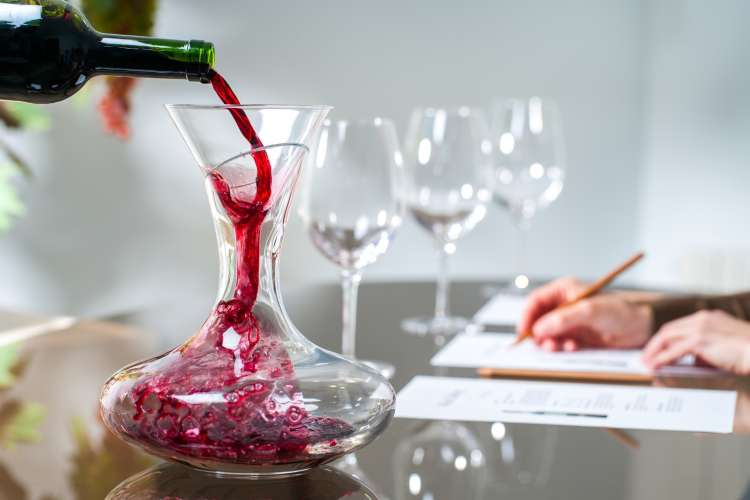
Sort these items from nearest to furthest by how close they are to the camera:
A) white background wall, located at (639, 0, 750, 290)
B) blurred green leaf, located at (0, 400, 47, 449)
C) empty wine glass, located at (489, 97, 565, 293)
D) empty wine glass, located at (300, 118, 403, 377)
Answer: blurred green leaf, located at (0, 400, 47, 449) → empty wine glass, located at (300, 118, 403, 377) → empty wine glass, located at (489, 97, 565, 293) → white background wall, located at (639, 0, 750, 290)

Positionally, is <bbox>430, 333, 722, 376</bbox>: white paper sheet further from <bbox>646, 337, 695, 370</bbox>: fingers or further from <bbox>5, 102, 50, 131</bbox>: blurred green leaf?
<bbox>5, 102, 50, 131</bbox>: blurred green leaf

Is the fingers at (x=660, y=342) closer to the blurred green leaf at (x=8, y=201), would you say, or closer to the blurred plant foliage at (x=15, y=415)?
the blurred plant foliage at (x=15, y=415)

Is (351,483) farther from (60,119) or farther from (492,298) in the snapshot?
(60,119)

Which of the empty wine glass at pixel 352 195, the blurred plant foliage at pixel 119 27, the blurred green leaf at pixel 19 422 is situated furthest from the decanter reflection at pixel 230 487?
the blurred plant foliage at pixel 119 27

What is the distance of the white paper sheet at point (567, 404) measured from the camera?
89 centimetres

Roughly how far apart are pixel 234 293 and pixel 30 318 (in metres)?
0.71

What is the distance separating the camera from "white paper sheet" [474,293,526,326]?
1.45 meters

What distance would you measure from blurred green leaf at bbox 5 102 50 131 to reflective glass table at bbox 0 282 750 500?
231cm

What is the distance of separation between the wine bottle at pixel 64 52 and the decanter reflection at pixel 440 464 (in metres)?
0.29

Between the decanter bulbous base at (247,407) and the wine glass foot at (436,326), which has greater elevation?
the decanter bulbous base at (247,407)

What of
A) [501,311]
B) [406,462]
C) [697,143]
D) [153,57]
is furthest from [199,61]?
[697,143]

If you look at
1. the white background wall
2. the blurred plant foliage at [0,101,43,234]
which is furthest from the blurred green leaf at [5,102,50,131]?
the white background wall

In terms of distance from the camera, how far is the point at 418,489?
2.28 feet

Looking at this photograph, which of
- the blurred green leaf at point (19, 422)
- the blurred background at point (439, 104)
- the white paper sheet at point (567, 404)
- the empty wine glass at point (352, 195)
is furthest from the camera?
the blurred background at point (439, 104)
